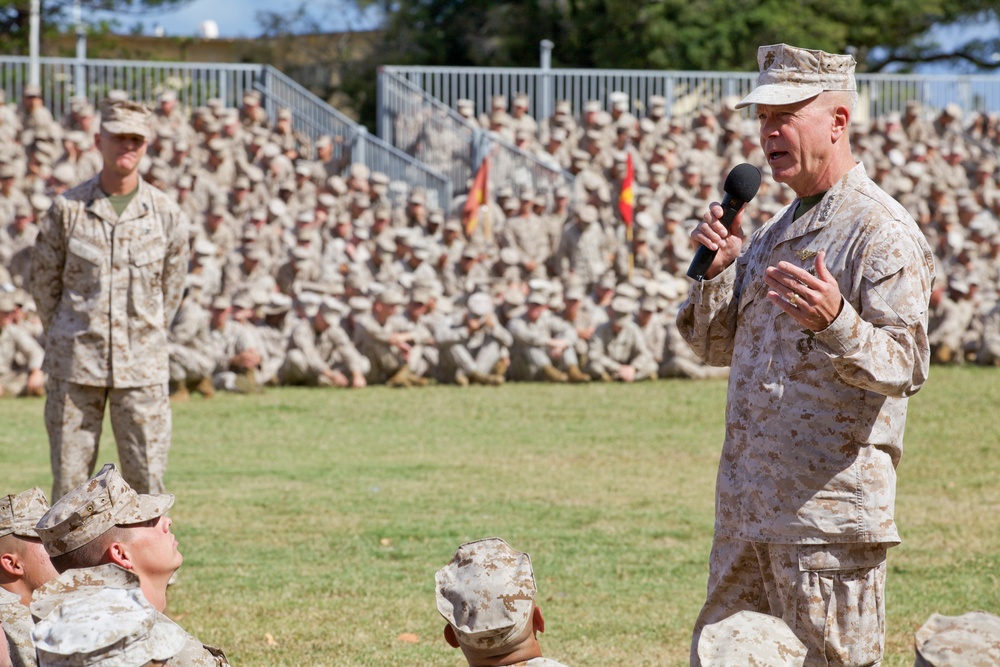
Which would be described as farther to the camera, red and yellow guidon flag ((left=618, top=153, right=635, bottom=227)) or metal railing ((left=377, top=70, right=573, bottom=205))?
metal railing ((left=377, top=70, right=573, bottom=205))

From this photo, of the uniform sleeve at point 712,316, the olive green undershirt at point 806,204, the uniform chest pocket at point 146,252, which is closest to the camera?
the olive green undershirt at point 806,204

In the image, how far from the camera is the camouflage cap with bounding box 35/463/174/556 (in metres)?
3.77

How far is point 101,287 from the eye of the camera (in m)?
6.56

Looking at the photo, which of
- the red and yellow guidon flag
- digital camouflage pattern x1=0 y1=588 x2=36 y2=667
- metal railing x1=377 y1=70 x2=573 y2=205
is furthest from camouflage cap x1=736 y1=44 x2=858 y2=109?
metal railing x1=377 y1=70 x2=573 y2=205

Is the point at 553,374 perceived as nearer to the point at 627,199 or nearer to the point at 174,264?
the point at 627,199

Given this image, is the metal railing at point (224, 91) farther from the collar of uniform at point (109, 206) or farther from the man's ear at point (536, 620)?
the man's ear at point (536, 620)

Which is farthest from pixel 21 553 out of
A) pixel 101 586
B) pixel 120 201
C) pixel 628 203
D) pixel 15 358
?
pixel 628 203

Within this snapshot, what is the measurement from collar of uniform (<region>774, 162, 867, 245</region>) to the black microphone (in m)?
0.19

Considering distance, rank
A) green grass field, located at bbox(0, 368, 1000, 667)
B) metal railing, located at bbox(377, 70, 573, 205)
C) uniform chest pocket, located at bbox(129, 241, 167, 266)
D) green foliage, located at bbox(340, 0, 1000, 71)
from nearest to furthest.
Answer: green grass field, located at bbox(0, 368, 1000, 667) → uniform chest pocket, located at bbox(129, 241, 167, 266) → metal railing, located at bbox(377, 70, 573, 205) → green foliage, located at bbox(340, 0, 1000, 71)

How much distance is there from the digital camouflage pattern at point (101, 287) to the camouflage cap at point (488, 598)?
3.69 metres

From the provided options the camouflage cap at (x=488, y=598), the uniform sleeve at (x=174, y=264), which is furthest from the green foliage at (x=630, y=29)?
the camouflage cap at (x=488, y=598)

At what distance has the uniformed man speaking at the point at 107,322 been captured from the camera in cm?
647

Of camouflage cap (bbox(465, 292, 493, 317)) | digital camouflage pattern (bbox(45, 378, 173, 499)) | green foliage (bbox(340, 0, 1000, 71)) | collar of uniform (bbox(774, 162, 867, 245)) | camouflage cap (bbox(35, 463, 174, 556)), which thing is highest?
green foliage (bbox(340, 0, 1000, 71))

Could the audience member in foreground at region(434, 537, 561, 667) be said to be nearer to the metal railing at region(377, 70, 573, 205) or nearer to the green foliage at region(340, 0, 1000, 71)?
the metal railing at region(377, 70, 573, 205)
